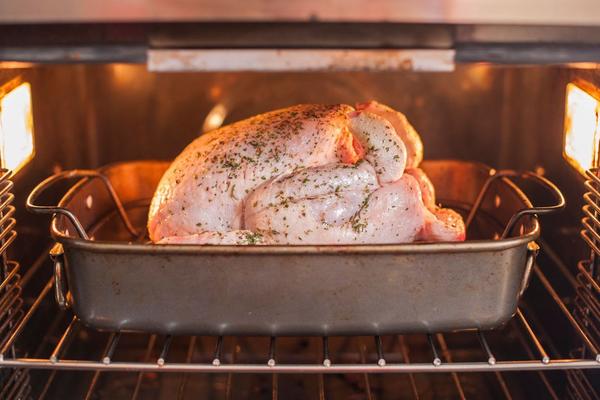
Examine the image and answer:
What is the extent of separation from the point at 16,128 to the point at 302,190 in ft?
2.07

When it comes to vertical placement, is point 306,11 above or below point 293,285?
above

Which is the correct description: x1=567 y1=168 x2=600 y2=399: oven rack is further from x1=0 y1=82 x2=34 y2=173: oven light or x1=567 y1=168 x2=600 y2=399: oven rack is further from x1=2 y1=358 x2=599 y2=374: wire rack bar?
x1=0 y1=82 x2=34 y2=173: oven light

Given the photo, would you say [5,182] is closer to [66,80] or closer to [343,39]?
[66,80]

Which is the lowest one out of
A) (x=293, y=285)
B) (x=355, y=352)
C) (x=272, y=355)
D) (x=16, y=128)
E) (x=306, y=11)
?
(x=355, y=352)

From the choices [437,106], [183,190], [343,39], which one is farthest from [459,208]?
[343,39]

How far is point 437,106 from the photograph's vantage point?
2.25 metres

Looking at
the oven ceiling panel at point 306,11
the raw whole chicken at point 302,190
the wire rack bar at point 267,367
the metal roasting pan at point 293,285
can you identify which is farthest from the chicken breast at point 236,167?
the oven ceiling panel at point 306,11

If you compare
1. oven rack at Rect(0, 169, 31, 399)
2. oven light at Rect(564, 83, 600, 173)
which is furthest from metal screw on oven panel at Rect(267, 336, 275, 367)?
oven light at Rect(564, 83, 600, 173)

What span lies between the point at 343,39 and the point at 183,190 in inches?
22.2

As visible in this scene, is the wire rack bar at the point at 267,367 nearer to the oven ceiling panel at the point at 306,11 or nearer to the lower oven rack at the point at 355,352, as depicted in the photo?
the lower oven rack at the point at 355,352

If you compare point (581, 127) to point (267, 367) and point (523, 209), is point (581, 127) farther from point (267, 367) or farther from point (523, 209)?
point (267, 367)

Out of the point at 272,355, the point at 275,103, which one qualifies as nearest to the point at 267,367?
the point at 272,355

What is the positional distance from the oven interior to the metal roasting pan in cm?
13

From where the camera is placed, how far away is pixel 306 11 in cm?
121
